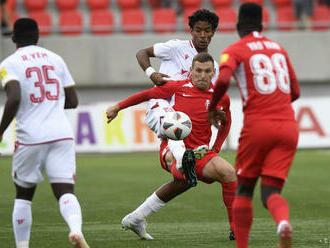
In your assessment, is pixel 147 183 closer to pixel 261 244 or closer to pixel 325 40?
pixel 261 244

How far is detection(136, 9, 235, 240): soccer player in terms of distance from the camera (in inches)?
352

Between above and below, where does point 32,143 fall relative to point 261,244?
above

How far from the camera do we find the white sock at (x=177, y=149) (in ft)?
27.8

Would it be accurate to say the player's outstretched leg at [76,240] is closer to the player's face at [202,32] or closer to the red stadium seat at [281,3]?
the player's face at [202,32]

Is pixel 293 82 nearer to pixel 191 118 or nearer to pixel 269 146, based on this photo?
pixel 269 146

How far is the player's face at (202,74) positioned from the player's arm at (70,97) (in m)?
1.79

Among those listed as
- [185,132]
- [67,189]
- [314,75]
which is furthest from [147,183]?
[314,75]

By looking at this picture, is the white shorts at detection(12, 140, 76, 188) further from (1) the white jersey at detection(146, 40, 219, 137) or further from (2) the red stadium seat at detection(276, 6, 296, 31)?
(2) the red stadium seat at detection(276, 6, 296, 31)

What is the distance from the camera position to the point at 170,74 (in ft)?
30.6

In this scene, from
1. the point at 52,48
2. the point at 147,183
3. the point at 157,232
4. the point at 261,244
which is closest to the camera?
A: the point at 261,244

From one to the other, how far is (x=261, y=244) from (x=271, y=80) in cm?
208

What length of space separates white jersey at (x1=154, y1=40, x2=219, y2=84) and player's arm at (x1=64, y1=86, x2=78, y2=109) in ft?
6.89

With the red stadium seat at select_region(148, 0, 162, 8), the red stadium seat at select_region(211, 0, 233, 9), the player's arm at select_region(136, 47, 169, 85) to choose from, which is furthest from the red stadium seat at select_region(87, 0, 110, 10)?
the player's arm at select_region(136, 47, 169, 85)

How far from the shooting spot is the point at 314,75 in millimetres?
24156
